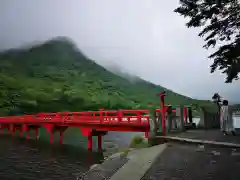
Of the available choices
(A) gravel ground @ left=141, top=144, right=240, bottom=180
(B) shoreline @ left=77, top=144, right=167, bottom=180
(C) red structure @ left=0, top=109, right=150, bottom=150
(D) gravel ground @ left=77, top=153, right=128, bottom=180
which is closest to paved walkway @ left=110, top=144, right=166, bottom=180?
(B) shoreline @ left=77, top=144, right=167, bottom=180

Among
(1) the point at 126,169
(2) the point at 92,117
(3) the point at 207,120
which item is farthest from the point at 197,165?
(2) the point at 92,117

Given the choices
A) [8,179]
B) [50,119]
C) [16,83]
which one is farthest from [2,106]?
[8,179]

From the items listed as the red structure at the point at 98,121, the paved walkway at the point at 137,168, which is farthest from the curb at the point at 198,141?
the red structure at the point at 98,121

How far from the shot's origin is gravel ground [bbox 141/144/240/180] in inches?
270

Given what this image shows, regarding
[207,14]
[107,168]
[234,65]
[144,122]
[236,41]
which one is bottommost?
[107,168]

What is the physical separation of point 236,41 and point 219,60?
139cm

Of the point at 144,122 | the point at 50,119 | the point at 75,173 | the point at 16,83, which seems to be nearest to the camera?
the point at 75,173

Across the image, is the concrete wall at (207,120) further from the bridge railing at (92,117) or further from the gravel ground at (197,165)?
the gravel ground at (197,165)

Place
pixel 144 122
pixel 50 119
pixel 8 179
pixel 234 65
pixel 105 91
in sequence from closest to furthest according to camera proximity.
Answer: pixel 234 65
pixel 8 179
pixel 144 122
pixel 50 119
pixel 105 91

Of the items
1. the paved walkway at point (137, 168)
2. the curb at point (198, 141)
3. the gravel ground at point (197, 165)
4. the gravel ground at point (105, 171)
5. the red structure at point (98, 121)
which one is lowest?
the gravel ground at point (105, 171)

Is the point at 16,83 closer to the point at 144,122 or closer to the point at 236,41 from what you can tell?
the point at 144,122

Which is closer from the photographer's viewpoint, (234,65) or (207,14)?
(207,14)

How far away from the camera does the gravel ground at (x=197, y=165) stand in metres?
6.86

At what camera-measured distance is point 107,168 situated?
936 cm
